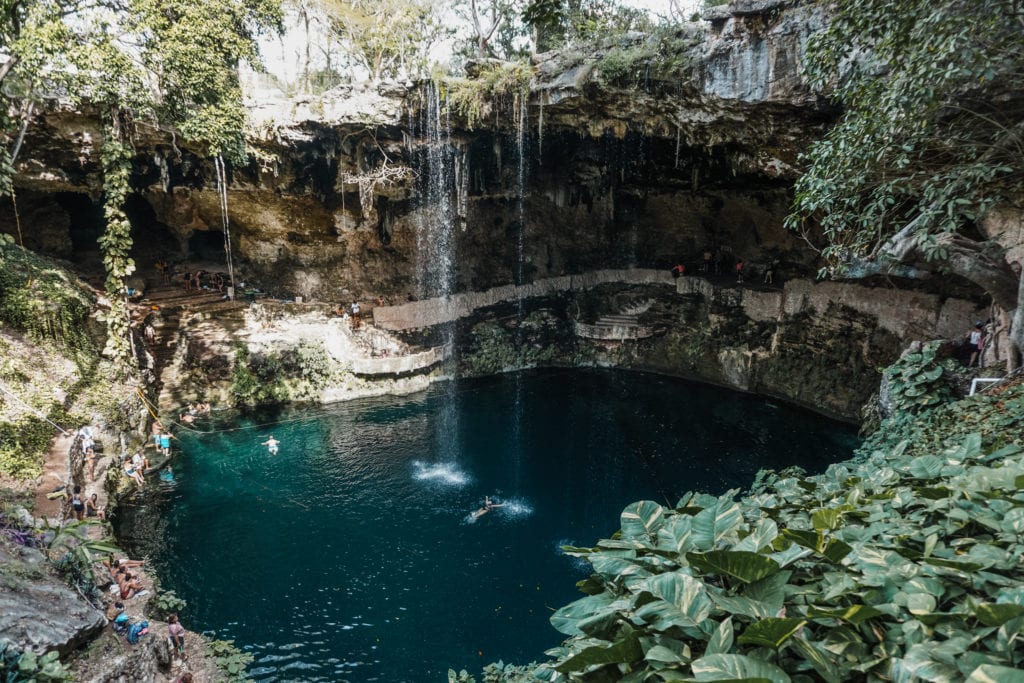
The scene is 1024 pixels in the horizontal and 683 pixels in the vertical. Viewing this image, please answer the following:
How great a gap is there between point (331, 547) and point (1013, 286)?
13.0 meters

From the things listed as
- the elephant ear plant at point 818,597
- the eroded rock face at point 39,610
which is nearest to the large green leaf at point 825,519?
the elephant ear plant at point 818,597

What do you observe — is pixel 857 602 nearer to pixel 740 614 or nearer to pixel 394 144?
pixel 740 614

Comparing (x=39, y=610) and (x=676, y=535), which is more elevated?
(x=676, y=535)

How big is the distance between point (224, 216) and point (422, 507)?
13.2 m

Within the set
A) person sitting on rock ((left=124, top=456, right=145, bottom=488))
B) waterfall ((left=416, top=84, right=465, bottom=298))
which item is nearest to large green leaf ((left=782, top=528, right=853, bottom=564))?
person sitting on rock ((left=124, top=456, right=145, bottom=488))

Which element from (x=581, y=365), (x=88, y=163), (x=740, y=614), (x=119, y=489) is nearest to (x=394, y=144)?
(x=88, y=163)

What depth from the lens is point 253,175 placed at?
18812 millimetres

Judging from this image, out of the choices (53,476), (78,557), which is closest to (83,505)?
(53,476)

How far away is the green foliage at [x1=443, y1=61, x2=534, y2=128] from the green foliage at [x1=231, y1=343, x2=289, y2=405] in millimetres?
9715

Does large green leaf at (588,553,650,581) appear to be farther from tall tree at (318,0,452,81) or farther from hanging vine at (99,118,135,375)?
tall tree at (318,0,452,81)

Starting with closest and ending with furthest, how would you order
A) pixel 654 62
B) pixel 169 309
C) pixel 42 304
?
pixel 654 62, pixel 42 304, pixel 169 309

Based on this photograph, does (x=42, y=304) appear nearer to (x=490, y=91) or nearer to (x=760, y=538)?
(x=490, y=91)

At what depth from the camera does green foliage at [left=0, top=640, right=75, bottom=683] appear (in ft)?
17.9

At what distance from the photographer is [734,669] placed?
68.9 inches
